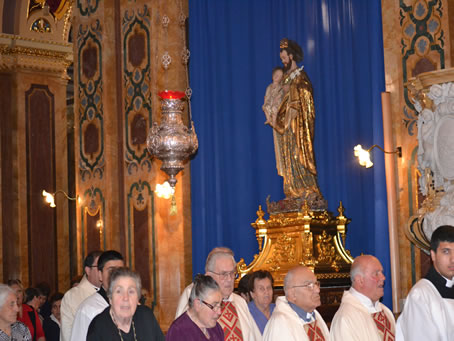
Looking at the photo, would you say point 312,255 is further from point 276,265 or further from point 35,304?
point 35,304

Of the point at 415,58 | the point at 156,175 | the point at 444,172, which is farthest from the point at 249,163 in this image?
the point at 444,172

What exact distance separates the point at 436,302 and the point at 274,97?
5104 millimetres

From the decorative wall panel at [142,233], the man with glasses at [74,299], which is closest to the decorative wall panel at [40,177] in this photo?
the decorative wall panel at [142,233]

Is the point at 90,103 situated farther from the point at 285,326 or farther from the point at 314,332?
the point at 285,326

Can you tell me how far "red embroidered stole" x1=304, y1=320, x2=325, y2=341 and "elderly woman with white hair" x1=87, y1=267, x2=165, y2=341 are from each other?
124cm

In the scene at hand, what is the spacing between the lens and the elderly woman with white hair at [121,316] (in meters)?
4.61

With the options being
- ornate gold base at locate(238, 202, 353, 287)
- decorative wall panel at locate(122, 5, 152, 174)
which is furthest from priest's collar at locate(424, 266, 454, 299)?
decorative wall panel at locate(122, 5, 152, 174)

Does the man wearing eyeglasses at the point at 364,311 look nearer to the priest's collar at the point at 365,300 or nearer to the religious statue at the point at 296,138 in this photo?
the priest's collar at the point at 365,300

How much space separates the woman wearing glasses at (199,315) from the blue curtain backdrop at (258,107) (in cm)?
515

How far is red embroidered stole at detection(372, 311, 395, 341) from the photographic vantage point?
5820mm

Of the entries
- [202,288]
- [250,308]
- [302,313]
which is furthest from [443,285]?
[250,308]

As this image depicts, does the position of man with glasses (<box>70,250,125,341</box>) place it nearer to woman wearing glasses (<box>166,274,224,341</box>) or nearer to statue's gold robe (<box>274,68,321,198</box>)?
woman wearing glasses (<box>166,274,224,341</box>)

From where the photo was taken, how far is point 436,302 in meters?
4.90

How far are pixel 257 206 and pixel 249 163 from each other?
0.56 metres
